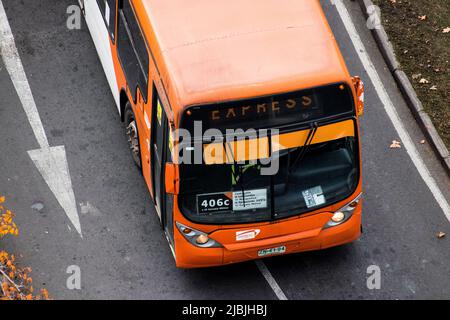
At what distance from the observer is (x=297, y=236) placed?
42.1 feet

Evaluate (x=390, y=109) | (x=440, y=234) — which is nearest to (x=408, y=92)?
(x=390, y=109)

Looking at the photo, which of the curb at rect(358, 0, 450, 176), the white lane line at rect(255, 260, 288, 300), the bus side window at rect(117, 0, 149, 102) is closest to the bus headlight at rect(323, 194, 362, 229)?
the white lane line at rect(255, 260, 288, 300)

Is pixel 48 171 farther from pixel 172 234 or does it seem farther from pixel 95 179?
pixel 172 234

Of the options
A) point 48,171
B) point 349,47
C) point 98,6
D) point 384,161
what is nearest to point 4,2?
point 98,6

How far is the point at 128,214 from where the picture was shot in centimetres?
1421

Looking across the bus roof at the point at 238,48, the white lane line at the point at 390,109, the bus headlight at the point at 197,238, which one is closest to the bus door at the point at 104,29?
the bus roof at the point at 238,48

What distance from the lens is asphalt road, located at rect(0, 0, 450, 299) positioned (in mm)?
13500

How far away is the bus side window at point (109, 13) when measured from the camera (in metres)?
14.2

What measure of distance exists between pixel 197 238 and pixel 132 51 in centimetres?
274

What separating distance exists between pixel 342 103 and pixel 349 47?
13.7 ft

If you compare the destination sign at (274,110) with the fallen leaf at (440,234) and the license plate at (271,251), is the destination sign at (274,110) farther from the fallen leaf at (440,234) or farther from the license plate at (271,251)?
the fallen leaf at (440,234)

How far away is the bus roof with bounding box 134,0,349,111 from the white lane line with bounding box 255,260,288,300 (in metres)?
2.88

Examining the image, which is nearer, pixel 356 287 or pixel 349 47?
pixel 356 287

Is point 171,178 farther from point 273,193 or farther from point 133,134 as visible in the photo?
point 133,134
